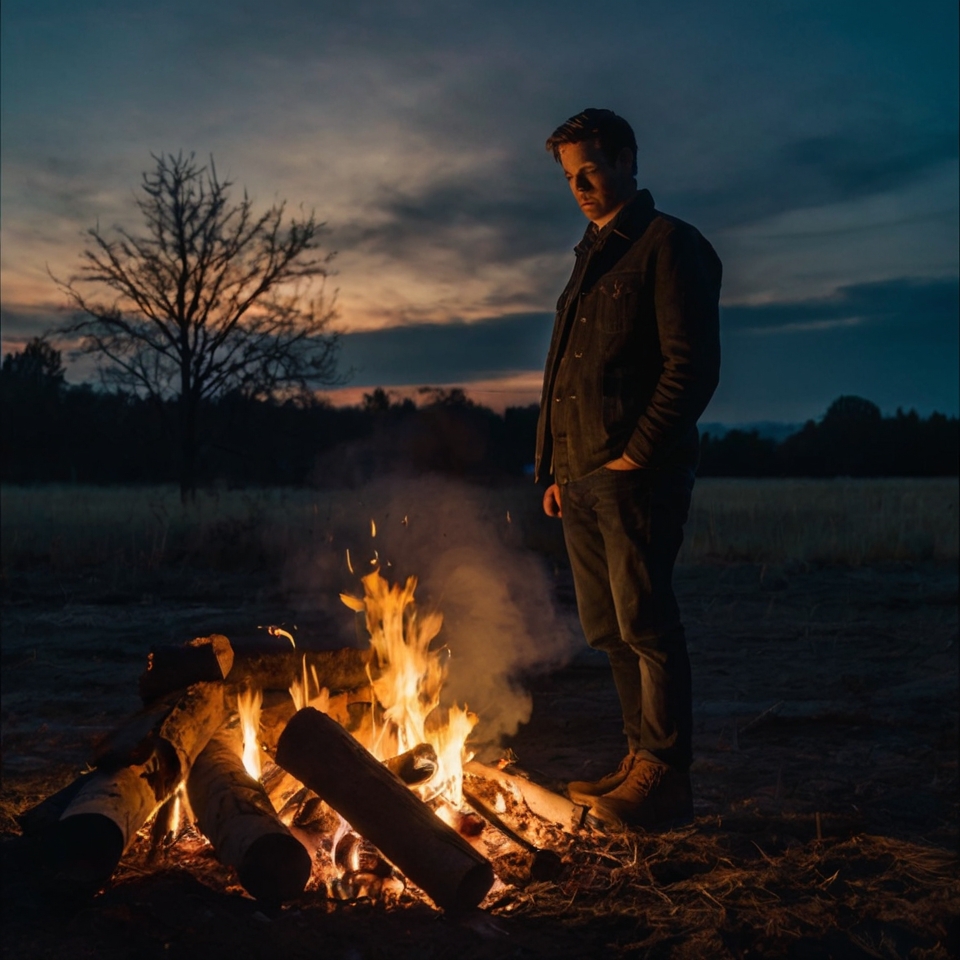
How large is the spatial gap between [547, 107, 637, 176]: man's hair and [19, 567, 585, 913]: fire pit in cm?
180

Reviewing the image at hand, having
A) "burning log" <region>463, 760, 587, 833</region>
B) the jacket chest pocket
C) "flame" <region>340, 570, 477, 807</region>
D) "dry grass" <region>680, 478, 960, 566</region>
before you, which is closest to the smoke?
"flame" <region>340, 570, 477, 807</region>

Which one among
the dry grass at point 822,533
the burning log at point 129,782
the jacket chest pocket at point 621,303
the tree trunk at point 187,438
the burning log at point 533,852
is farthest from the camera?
the tree trunk at point 187,438

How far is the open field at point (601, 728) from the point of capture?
2.45m

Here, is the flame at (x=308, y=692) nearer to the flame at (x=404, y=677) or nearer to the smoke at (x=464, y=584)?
the flame at (x=404, y=677)

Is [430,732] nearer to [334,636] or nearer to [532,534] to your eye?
[334,636]

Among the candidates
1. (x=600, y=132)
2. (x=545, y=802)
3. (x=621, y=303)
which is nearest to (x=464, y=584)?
(x=545, y=802)

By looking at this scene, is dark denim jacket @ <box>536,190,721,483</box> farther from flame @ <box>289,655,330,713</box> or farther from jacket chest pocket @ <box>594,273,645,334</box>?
flame @ <box>289,655,330,713</box>

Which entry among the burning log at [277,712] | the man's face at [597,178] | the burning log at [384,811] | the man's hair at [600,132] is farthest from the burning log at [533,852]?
the man's hair at [600,132]

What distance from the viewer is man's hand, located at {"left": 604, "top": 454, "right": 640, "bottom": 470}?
9.74 ft

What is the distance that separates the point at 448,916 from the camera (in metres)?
2.53

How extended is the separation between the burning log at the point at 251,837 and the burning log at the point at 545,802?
916 mm

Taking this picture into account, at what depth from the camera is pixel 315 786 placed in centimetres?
282

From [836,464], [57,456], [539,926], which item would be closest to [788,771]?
[539,926]

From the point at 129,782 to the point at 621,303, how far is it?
214cm
